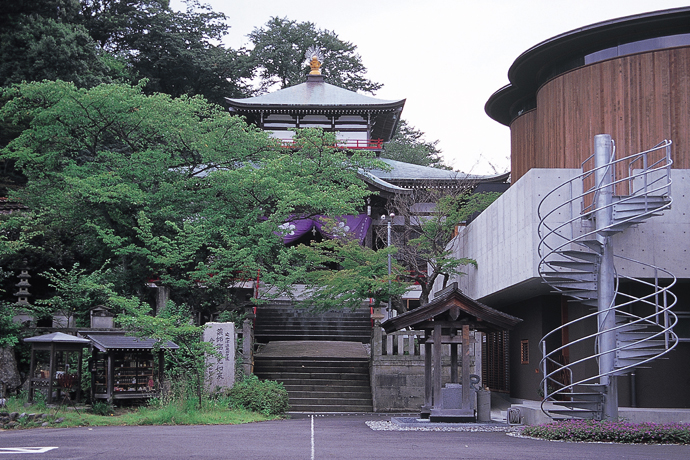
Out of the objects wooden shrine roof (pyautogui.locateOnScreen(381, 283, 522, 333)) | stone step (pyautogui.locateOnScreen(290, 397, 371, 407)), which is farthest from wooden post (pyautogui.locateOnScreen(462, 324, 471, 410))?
stone step (pyautogui.locateOnScreen(290, 397, 371, 407))

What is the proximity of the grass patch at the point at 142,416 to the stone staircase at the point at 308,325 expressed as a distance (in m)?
9.20

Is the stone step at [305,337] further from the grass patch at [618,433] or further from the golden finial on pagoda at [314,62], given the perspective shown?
the golden finial on pagoda at [314,62]

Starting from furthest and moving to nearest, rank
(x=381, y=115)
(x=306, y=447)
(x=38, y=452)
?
(x=381, y=115), (x=306, y=447), (x=38, y=452)

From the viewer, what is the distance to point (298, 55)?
2148 inches

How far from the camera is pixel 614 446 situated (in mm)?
10312

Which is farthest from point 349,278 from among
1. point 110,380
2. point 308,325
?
point 110,380

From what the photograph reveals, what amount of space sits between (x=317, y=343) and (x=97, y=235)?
324 inches

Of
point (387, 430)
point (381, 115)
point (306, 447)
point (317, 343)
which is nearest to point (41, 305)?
point (317, 343)

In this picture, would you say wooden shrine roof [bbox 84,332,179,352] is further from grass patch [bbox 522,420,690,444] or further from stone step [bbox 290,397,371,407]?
grass patch [bbox 522,420,690,444]

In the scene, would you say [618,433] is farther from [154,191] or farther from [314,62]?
[314,62]

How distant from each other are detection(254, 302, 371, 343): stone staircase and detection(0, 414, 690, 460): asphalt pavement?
38.7 feet

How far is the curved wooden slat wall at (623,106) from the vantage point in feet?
52.2

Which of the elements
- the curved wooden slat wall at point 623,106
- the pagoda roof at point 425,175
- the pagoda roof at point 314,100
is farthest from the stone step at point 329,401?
the pagoda roof at point 314,100

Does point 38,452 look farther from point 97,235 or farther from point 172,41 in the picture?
point 172,41
